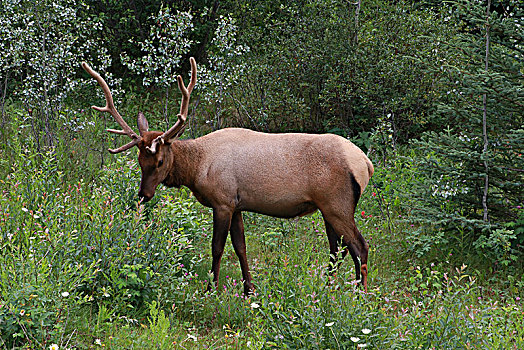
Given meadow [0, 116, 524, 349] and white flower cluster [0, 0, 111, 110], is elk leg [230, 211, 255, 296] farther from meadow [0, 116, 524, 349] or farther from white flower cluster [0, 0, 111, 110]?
white flower cluster [0, 0, 111, 110]

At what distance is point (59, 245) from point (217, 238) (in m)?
1.53

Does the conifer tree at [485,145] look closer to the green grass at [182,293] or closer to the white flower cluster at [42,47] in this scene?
the green grass at [182,293]

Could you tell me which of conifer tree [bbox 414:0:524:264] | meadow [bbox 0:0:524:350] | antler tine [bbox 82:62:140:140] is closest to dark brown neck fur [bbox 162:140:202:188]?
→ meadow [bbox 0:0:524:350]

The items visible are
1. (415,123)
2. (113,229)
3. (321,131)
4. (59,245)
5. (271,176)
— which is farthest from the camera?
(321,131)

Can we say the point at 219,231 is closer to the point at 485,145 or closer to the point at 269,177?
the point at 269,177

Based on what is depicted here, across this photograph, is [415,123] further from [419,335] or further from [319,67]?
[419,335]

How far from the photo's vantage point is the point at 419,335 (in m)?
4.13

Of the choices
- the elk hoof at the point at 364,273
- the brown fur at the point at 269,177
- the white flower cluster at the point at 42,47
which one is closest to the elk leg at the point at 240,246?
the brown fur at the point at 269,177

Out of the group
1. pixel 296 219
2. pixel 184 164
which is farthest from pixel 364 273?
pixel 296 219

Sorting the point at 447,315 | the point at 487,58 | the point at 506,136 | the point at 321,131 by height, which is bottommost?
the point at 321,131

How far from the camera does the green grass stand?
406cm

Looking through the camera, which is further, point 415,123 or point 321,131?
point 321,131

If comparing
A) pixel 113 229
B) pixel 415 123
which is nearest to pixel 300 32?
pixel 415 123

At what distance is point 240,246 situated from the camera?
5945mm
